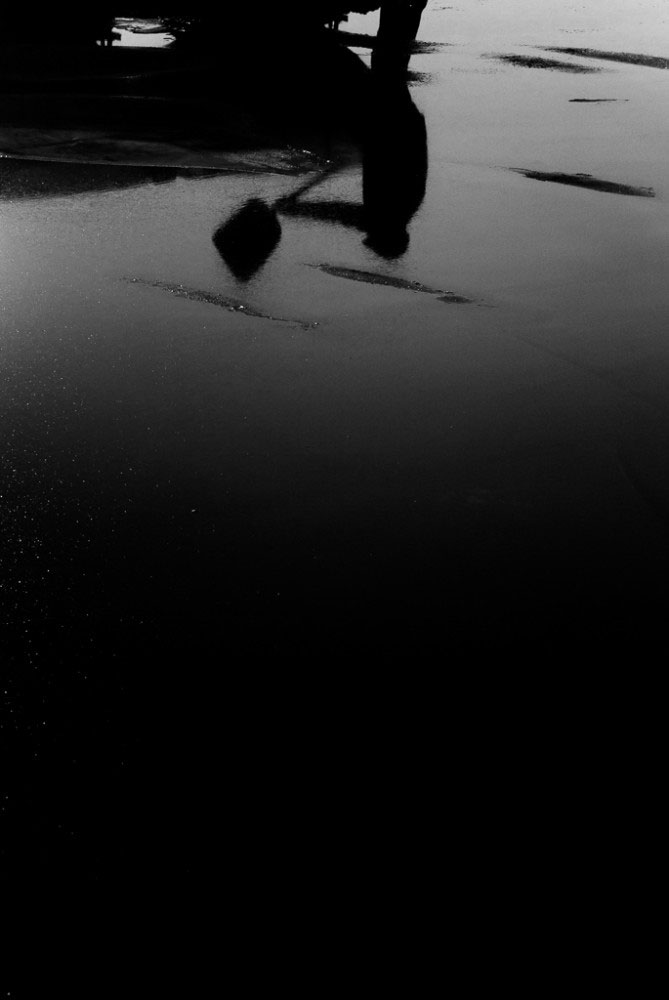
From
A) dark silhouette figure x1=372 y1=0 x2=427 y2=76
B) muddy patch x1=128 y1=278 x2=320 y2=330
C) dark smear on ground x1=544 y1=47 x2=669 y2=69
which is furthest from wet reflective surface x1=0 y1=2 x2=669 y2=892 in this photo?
dark smear on ground x1=544 y1=47 x2=669 y2=69

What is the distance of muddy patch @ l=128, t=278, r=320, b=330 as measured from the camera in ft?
14.8

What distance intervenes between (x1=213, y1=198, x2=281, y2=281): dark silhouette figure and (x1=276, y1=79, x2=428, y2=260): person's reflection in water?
0.71 feet

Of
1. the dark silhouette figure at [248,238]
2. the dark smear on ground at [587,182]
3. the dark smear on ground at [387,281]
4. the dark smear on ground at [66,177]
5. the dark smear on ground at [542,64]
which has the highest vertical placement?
the dark smear on ground at [542,64]

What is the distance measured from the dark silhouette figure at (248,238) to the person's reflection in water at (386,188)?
0.71 feet

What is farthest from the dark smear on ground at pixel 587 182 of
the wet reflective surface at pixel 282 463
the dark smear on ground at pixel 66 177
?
the dark smear on ground at pixel 66 177

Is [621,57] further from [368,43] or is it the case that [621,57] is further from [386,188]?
[386,188]

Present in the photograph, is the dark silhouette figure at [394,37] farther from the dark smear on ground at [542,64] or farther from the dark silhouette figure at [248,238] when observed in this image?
the dark silhouette figure at [248,238]

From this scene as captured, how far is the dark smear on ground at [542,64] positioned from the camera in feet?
37.8

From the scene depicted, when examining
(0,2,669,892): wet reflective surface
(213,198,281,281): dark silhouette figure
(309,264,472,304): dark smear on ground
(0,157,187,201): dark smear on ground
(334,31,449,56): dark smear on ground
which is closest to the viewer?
(0,2,669,892): wet reflective surface

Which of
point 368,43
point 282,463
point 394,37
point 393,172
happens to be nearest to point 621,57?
point 394,37

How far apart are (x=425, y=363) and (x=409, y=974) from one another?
9.49 feet

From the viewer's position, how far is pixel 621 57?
40.8ft

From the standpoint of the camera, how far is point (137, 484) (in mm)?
3273

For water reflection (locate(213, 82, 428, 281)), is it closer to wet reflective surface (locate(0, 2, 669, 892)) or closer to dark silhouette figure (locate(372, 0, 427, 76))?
wet reflective surface (locate(0, 2, 669, 892))
